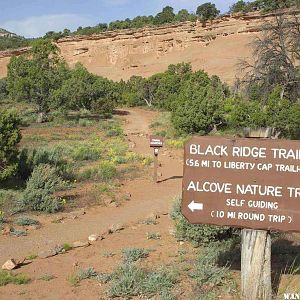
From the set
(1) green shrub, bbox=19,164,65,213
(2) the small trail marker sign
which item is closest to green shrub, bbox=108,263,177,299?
(1) green shrub, bbox=19,164,65,213

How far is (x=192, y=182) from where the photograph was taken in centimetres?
433

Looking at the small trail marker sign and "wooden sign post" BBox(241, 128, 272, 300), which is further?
the small trail marker sign

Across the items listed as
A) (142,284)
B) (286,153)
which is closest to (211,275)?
(142,284)

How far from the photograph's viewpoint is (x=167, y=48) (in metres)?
66.8

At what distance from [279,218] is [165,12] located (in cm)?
7240

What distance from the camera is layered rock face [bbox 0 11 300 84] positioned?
57122 mm

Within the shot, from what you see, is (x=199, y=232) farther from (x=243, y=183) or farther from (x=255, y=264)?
(x=243, y=183)

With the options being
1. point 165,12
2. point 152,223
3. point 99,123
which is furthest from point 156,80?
point 152,223

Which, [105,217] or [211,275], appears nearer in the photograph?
[211,275]

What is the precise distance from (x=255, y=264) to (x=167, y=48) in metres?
64.4

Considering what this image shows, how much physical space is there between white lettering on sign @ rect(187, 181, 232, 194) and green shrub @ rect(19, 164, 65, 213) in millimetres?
6487

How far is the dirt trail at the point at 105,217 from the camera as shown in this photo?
8031 millimetres

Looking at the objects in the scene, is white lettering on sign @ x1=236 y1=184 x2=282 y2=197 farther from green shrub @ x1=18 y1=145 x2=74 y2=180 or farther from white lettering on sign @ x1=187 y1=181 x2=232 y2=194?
green shrub @ x1=18 y1=145 x2=74 y2=180

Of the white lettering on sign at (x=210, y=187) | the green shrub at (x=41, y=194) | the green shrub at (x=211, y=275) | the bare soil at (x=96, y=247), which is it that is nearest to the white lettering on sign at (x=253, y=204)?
the white lettering on sign at (x=210, y=187)
